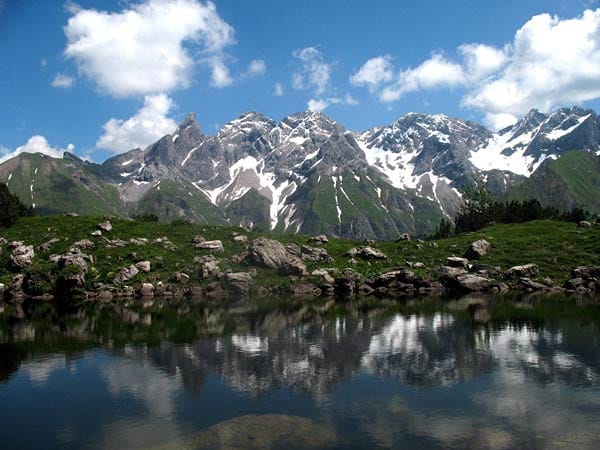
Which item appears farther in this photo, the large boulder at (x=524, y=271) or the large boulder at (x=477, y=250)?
the large boulder at (x=477, y=250)

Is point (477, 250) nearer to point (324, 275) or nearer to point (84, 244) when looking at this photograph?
point (324, 275)

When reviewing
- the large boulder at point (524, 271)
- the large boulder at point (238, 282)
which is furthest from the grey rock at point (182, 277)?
the large boulder at point (524, 271)

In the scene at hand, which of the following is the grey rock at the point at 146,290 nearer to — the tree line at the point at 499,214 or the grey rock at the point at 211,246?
the grey rock at the point at 211,246

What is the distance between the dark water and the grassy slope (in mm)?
36565

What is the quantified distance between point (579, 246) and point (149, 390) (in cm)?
9971

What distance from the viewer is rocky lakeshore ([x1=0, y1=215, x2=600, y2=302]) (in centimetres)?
9344

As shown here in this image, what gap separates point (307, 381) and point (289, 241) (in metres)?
91.4

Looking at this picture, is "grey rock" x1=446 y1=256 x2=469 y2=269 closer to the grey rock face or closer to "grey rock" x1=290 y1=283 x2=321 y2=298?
"grey rock" x1=290 y1=283 x2=321 y2=298

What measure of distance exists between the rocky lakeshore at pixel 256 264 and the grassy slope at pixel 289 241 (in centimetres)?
23

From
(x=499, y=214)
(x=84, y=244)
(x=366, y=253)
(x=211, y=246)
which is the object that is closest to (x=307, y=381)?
(x=366, y=253)

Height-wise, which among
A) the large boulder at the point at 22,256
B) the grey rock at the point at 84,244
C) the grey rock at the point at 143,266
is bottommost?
the grey rock at the point at 143,266

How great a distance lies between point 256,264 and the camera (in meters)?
108

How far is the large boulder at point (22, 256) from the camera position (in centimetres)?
9856

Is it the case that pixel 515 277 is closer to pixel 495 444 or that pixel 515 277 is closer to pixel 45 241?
pixel 495 444
